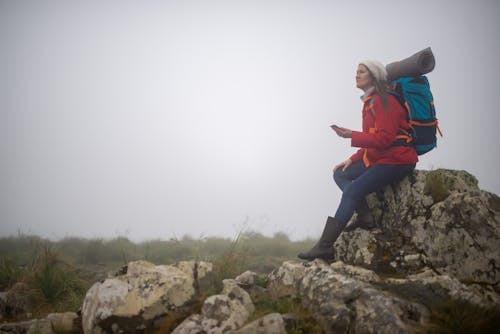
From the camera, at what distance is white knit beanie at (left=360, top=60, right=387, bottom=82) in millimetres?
4199

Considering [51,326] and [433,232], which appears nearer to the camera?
[51,326]

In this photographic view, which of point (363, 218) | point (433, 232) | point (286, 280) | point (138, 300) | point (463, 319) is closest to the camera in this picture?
point (463, 319)

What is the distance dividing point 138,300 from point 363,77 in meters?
4.23

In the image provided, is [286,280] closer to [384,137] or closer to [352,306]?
[352,306]

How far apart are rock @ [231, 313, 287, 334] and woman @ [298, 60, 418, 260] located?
5.82 feet

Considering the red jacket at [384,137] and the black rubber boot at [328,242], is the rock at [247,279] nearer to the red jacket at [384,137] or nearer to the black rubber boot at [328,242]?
the black rubber boot at [328,242]

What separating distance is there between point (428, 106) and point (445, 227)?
5.44 feet

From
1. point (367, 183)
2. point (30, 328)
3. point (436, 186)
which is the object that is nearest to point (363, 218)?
point (367, 183)

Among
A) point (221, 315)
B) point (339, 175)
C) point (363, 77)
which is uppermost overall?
point (363, 77)

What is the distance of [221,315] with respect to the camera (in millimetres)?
2904

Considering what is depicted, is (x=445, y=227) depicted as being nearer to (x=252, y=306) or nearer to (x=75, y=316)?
(x=252, y=306)

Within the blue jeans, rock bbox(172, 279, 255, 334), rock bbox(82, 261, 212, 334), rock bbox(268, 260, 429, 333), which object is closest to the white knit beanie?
the blue jeans

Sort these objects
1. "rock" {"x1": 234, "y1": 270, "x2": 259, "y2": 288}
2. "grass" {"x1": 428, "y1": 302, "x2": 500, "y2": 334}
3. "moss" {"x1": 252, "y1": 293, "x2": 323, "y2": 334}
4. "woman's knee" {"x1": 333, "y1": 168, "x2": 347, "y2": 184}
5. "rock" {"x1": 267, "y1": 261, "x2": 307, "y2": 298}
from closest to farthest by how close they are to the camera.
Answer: "grass" {"x1": 428, "y1": 302, "x2": 500, "y2": 334} < "moss" {"x1": 252, "y1": 293, "x2": 323, "y2": 334} < "rock" {"x1": 267, "y1": 261, "x2": 307, "y2": 298} < "rock" {"x1": 234, "y1": 270, "x2": 259, "y2": 288} < "woman's knee" {"x1": 333, "y1": 168, "x2": 347, "y2": 184}

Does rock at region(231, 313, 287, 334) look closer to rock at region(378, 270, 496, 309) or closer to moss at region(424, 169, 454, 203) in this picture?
rock at region(378, 270, 496, 309)
